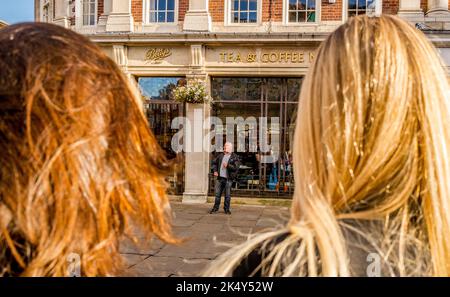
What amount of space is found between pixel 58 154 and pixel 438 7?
12.9 meters

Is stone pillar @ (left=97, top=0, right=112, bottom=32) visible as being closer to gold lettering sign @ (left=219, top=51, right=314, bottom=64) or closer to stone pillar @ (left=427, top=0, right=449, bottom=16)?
gold lettering sign @ (left=219, top=51, right=314, bottom=64)

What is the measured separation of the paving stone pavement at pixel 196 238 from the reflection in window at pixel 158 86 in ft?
11.1

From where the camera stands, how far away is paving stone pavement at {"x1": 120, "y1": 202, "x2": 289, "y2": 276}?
5.83 metres

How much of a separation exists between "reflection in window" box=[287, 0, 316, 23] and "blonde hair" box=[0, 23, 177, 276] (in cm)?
1204

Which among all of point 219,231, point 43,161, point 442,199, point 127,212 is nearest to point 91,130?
point 43,161

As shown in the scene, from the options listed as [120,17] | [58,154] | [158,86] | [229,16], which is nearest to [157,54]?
[158,86]

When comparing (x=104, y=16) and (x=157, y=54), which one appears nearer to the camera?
(x=157, y=54)

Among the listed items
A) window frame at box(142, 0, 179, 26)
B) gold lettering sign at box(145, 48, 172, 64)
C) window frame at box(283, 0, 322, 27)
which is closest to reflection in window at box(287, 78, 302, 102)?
window frame at box(283, 0, 322, 27)

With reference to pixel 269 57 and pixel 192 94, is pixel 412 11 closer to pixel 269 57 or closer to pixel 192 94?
pixel 269 57

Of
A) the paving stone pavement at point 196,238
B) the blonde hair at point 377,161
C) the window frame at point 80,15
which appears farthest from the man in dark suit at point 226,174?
the blonde hair at point 377,161

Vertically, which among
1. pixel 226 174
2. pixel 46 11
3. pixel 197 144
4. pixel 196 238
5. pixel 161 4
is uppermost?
pixel 46 11

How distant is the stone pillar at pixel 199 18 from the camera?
12.5m

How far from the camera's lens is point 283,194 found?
12500mm

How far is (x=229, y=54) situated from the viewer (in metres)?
12.5
